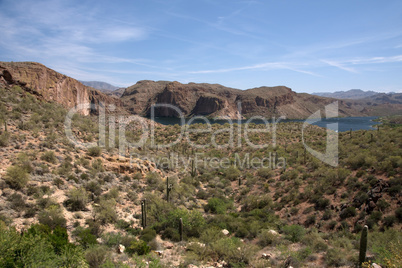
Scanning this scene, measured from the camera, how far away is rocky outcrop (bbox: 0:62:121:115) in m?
22.2

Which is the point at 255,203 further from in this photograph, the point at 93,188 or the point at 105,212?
the point at 93,188

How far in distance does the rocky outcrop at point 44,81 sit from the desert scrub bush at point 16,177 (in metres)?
15.3

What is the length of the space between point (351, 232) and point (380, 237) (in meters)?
2.55

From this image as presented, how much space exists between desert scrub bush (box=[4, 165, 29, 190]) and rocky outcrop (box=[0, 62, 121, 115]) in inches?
601

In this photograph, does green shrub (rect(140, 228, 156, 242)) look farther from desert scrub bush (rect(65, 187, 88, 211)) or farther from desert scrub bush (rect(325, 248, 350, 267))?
desert scrub bush (rect(325, 248, 350, 267))

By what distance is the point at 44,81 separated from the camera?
40156 mm

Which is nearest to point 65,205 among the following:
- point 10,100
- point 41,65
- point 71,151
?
point 71,151

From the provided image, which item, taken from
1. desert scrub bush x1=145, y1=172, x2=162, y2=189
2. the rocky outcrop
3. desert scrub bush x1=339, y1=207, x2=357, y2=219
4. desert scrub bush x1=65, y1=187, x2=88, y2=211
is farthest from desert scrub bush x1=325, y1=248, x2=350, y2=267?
the rocky outcrop

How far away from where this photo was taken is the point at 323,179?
1636 centimetres

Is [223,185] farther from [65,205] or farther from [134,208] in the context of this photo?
[65,205]

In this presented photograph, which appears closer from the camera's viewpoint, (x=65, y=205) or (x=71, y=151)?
(x=65, y=205)

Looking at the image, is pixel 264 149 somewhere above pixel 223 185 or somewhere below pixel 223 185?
above

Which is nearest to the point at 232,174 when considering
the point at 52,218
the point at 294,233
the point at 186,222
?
the point at 294,233

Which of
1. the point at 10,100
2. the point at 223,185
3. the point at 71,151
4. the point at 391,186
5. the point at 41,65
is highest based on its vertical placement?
the point at 41,65
